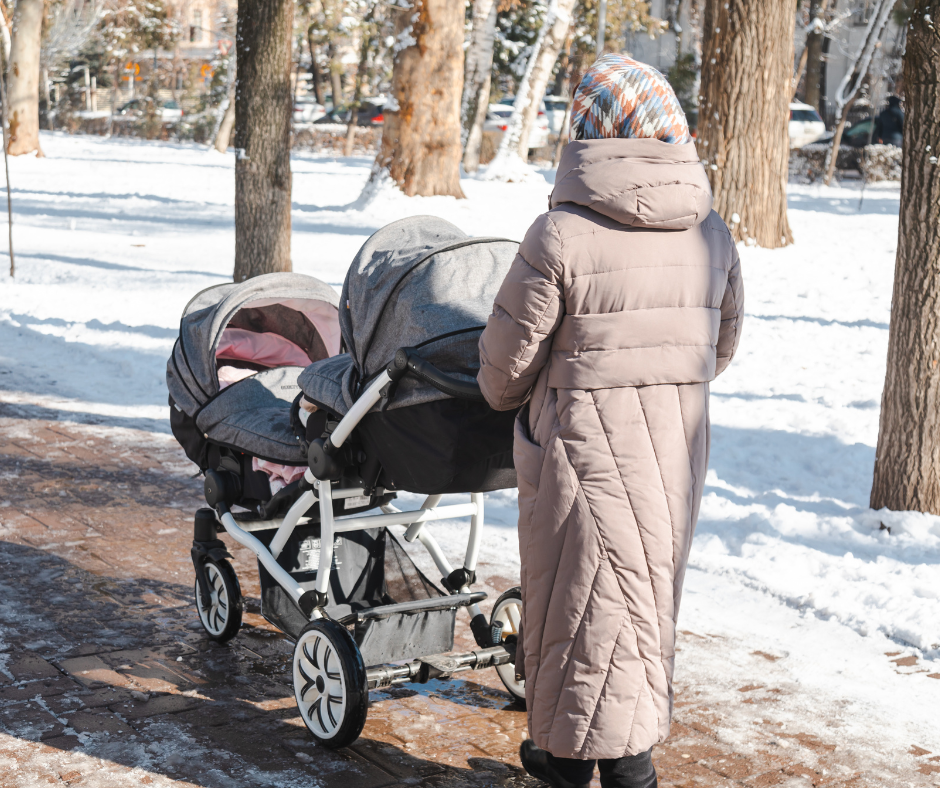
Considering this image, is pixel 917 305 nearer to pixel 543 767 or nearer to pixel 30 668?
pixel 543 767

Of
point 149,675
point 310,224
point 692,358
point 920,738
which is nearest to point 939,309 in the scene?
point 920,738

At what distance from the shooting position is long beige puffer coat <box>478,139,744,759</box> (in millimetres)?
2826

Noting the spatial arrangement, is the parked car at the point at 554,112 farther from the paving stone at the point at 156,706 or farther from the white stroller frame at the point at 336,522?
the paving stone at the point at 156,706

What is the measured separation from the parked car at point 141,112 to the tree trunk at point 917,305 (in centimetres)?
3506

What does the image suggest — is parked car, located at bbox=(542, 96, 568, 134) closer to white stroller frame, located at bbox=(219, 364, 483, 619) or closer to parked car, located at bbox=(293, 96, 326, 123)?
parked car, located at bbox=(293, 96, 326, 123)

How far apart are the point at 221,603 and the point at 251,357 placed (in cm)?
101

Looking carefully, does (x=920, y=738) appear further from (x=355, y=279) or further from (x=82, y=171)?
(x=82, y=171)

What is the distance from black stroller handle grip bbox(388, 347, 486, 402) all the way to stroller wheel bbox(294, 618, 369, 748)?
2.93 ft

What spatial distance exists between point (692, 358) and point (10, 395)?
21.4ft

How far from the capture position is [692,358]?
299 centimetres

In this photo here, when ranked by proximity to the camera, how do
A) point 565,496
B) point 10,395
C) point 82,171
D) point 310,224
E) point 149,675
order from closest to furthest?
point 565,496, point 149,675, point 10,395, point 310,224, point 82,171

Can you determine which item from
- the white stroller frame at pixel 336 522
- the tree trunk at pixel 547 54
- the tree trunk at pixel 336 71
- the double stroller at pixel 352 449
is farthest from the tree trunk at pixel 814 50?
the white stroller frame at pixel 336 522

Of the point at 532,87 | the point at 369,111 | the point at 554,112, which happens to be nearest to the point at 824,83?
the point at 554,112

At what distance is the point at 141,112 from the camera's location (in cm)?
3859
